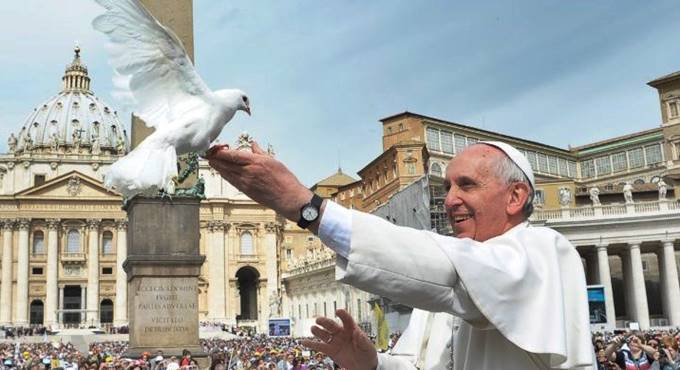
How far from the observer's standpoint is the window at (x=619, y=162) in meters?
68.5

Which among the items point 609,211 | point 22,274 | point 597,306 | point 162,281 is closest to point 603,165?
point 609,211

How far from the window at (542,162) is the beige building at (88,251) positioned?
106 feet

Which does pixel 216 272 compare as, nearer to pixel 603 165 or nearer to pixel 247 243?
pixel 247 243

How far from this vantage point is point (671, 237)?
44.9 m

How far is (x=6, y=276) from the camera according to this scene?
3337 inches

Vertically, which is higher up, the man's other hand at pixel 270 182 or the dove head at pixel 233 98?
the dove head at pixel 233 98

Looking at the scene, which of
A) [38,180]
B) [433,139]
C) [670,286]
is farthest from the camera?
[38,180]

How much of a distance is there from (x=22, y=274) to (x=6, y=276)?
1.63m

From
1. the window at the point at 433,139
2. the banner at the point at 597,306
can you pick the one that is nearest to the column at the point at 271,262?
the window at the point at 433,139

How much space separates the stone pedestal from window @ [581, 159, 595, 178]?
202 feet

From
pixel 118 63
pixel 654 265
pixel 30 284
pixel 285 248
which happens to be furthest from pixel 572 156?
pixel 118 63

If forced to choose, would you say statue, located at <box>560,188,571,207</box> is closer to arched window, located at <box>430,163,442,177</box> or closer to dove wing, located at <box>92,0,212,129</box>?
arched window, located at <box>430,163,442,177</box>

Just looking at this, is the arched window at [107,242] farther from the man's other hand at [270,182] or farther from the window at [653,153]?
the man's other hand at [270,182]

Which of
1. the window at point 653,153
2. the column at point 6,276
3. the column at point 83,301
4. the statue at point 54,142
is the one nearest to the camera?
the window at point 653,153
